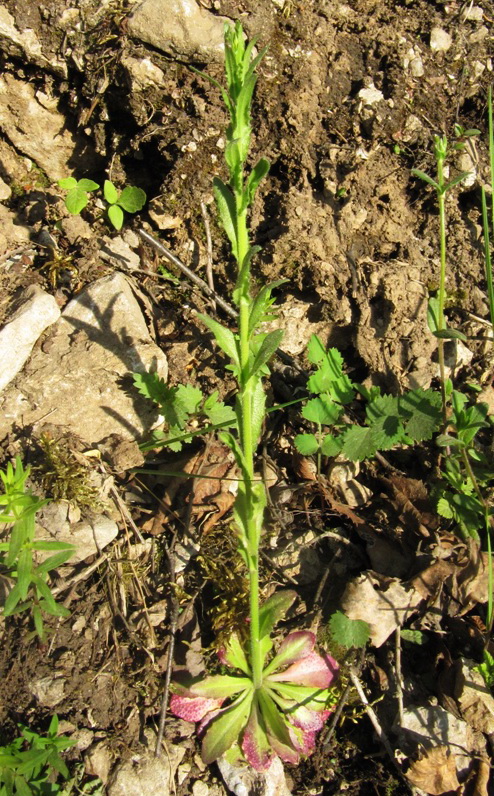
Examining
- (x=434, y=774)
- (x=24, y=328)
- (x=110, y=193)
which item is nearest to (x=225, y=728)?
(x=434, y=774)

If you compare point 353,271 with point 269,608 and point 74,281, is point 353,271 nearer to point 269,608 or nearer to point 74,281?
point 74,281

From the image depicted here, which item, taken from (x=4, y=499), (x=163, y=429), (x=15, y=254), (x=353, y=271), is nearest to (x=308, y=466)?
(x=163, y=429)

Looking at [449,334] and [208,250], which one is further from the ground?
[208,250]

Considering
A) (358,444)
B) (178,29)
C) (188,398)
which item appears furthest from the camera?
(178,29)

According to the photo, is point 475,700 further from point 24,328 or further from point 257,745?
point 24,328

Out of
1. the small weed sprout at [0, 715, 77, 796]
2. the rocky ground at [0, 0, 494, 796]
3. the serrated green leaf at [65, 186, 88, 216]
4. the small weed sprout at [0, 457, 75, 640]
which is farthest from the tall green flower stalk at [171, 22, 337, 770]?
the serrated green leaf at [65, 186, 88, 216]

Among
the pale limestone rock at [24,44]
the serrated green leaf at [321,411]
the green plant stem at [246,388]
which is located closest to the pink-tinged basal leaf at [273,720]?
the green plant stem at [246,388]
